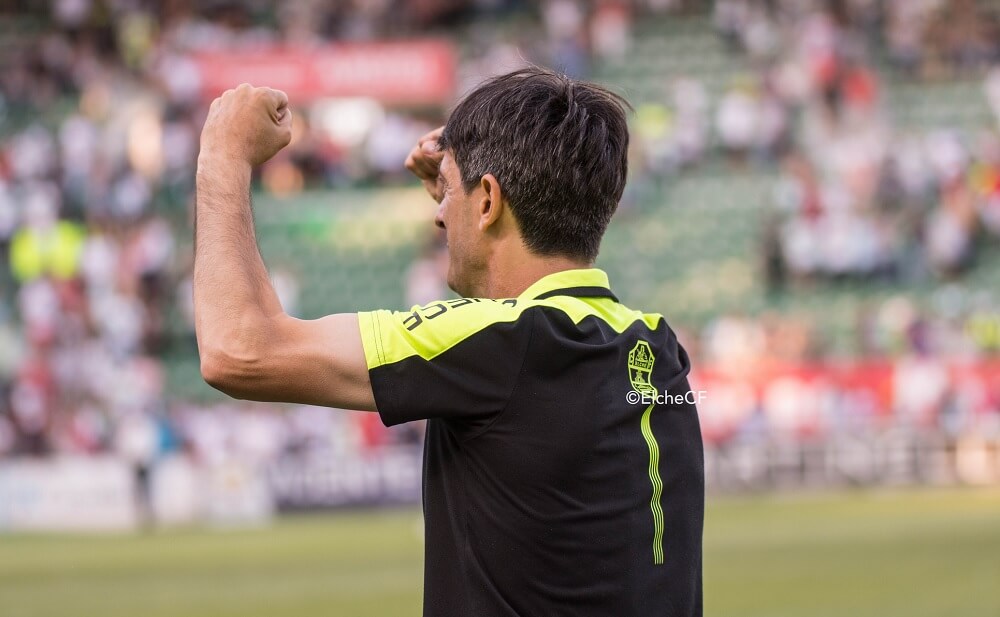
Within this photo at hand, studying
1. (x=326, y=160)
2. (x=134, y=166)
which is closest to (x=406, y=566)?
(x=134, y=166)

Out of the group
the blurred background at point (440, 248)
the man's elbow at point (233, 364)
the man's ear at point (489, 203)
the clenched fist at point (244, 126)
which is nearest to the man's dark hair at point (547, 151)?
the man's ear at point (489, 203)

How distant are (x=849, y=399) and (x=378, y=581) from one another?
35.3 ft

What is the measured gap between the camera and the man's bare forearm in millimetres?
2398

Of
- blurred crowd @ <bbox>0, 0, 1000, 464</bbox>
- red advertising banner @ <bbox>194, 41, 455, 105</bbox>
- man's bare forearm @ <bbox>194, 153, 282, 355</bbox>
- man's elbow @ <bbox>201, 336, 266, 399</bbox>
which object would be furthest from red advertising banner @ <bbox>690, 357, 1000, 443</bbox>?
man's elbow @ <bbox>201, 336, 266, 399</bbox>

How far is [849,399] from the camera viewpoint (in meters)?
20.8

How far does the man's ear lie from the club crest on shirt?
0.33 metres

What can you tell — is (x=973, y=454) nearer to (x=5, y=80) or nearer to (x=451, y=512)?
(x=5, y=80)

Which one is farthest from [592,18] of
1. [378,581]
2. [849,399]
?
[378,581]

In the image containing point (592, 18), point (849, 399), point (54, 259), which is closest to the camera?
point (849, 399)

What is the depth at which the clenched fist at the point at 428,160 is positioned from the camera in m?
2.91

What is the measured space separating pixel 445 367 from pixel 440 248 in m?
20.9

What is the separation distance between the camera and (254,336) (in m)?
2.39

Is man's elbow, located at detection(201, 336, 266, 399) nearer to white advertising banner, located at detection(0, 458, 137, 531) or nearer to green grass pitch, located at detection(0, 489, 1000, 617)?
green grass pitch, located at detection(0, 489, 1000, 617)

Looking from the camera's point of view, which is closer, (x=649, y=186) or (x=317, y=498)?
(x=317, y=498)
